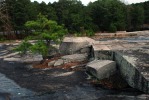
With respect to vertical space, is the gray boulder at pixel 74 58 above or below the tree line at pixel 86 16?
below

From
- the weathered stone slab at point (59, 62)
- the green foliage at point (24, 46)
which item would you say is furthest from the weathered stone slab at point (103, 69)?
the green foliage at point (24, 46)

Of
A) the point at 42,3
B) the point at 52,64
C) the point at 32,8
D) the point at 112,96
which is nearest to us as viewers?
the point at 112,96

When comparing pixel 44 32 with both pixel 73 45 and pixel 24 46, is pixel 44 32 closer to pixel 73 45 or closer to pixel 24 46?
pixel 73 45

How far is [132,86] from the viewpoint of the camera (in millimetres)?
13383

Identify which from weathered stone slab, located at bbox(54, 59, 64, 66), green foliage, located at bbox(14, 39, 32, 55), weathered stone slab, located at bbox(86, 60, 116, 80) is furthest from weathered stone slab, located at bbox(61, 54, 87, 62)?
weathered stone slab, located at bbox(86, 60, 116, 80)

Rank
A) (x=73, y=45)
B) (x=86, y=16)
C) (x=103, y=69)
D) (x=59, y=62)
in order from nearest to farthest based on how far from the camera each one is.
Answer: (x=103, y=69) < (x=59, y=62) < (x=73, y=45) < (x=86, y=16)

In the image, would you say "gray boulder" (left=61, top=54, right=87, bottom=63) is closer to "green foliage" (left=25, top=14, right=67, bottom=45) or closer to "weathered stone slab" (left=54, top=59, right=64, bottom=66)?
"weathered stone slab" (left=54, top=59, right=64, bottom=66)

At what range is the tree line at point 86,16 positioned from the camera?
163ft

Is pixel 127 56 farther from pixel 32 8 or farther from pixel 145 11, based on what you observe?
pixel 145 11

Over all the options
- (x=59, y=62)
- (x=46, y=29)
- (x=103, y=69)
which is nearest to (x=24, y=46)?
(x=46, y=29)

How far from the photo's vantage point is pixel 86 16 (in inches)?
2271

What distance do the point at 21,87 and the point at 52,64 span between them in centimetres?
517

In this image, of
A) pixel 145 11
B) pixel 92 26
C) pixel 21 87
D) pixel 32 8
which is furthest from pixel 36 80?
pixel 145 11

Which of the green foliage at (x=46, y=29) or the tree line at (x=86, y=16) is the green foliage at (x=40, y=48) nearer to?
the green foliage at (x=46, y=29)
